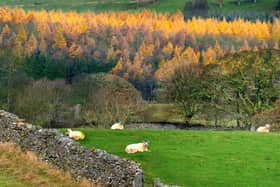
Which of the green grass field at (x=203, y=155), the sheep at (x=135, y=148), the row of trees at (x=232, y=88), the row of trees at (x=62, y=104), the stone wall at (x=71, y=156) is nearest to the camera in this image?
the stone wall at (x=71, y=156)

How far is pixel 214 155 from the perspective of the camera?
2492 cm

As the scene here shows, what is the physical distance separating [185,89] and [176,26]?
93.9 m

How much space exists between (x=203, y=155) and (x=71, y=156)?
6.35m

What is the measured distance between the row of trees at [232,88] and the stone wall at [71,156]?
1501 inches

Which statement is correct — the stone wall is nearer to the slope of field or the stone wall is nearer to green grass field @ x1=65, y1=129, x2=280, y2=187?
the slope of field

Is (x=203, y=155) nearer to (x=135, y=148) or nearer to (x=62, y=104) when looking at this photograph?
(x=135, y=148)

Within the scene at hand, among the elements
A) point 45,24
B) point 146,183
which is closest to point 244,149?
point 146,183

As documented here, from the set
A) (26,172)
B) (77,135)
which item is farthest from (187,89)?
(26,172)

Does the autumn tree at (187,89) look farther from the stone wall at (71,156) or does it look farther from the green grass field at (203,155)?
the stone wall at (71,156)

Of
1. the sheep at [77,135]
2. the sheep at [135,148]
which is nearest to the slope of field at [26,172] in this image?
the sheep at [135,148]

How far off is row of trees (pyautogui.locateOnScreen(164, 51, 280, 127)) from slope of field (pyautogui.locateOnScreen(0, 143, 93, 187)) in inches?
1533

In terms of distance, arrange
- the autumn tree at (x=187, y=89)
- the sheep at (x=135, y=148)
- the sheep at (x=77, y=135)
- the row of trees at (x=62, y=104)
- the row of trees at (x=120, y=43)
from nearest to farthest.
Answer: the sheep at (x=135, y=148) → the sheep at (x=77, y=135) → the row of trees at (x=62, y=104) → the autumn tree at (x=187, y=89) → the row of trees at (x=120, y=43)

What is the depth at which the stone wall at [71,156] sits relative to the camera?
20059 millimetres

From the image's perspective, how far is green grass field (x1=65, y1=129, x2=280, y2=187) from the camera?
2180 centimetres
